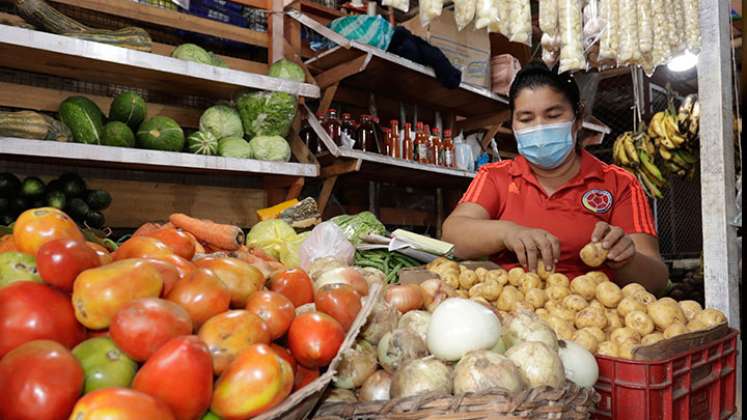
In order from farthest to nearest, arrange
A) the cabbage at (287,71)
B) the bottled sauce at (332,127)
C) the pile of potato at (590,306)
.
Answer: the bottled sauce at (332,127)
the cabbage at (287,71)
the pile of potato at (590,306)

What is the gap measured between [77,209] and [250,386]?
8.43 ft

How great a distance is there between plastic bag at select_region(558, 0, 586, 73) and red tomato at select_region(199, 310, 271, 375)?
191cm

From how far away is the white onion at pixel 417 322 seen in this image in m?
1.38

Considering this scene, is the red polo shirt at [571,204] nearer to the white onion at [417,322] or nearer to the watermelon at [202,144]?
the white onion at [417,322]

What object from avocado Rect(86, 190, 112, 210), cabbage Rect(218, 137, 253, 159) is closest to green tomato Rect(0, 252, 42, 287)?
avocado Rect(86, 190, 112, 210)

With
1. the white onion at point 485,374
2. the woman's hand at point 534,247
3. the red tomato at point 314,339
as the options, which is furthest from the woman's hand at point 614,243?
the red tomato at point 314,339

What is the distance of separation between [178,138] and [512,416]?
2.76m

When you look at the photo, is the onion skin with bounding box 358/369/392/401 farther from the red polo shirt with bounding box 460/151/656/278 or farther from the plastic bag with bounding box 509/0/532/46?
the plastic bag with bounding box 509/0/532/46

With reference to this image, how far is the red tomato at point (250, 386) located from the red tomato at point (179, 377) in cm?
4

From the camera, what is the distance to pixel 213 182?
13.3ft

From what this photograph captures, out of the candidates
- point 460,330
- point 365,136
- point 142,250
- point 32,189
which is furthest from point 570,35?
point 32,189

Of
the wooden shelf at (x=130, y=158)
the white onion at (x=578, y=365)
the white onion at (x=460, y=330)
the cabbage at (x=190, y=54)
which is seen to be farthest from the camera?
the cabbage at (x=190, y=54)

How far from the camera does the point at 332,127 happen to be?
13.1 ft

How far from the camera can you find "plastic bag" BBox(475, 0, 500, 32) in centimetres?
230
